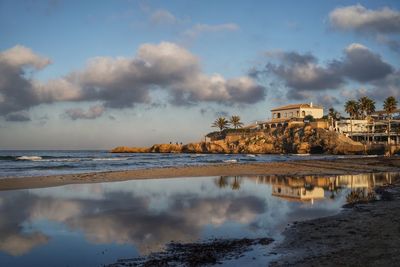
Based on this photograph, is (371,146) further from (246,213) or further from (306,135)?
(246,213)

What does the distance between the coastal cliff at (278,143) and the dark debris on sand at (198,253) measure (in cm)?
8164

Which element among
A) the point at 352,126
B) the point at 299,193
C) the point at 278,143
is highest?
the point at 352,126

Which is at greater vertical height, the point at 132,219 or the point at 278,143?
the point at 278,143

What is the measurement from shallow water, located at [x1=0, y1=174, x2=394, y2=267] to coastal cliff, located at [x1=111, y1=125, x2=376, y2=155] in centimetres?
7464

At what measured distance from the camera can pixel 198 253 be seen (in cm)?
830

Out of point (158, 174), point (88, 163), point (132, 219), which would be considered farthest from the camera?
point (88, 163)

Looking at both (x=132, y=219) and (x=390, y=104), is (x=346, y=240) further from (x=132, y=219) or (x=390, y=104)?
(x=390, y=104)

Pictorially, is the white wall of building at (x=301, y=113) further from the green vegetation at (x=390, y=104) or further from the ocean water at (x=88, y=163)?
the ocean water at (x=88, y=163)

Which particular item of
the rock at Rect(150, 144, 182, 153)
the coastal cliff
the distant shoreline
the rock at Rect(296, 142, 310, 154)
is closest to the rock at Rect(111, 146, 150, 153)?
the rock at Rect(150, 144, 182, 153)

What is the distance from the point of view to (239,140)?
4670 inches

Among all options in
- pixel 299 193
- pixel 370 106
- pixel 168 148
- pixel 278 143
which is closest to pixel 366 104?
pixel 370 106

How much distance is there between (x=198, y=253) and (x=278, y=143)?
100877 millimetres

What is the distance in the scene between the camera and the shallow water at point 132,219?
8508 millimetres

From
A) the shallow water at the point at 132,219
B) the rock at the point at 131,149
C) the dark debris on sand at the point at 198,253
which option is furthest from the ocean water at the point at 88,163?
the rock at the point at 131,149
